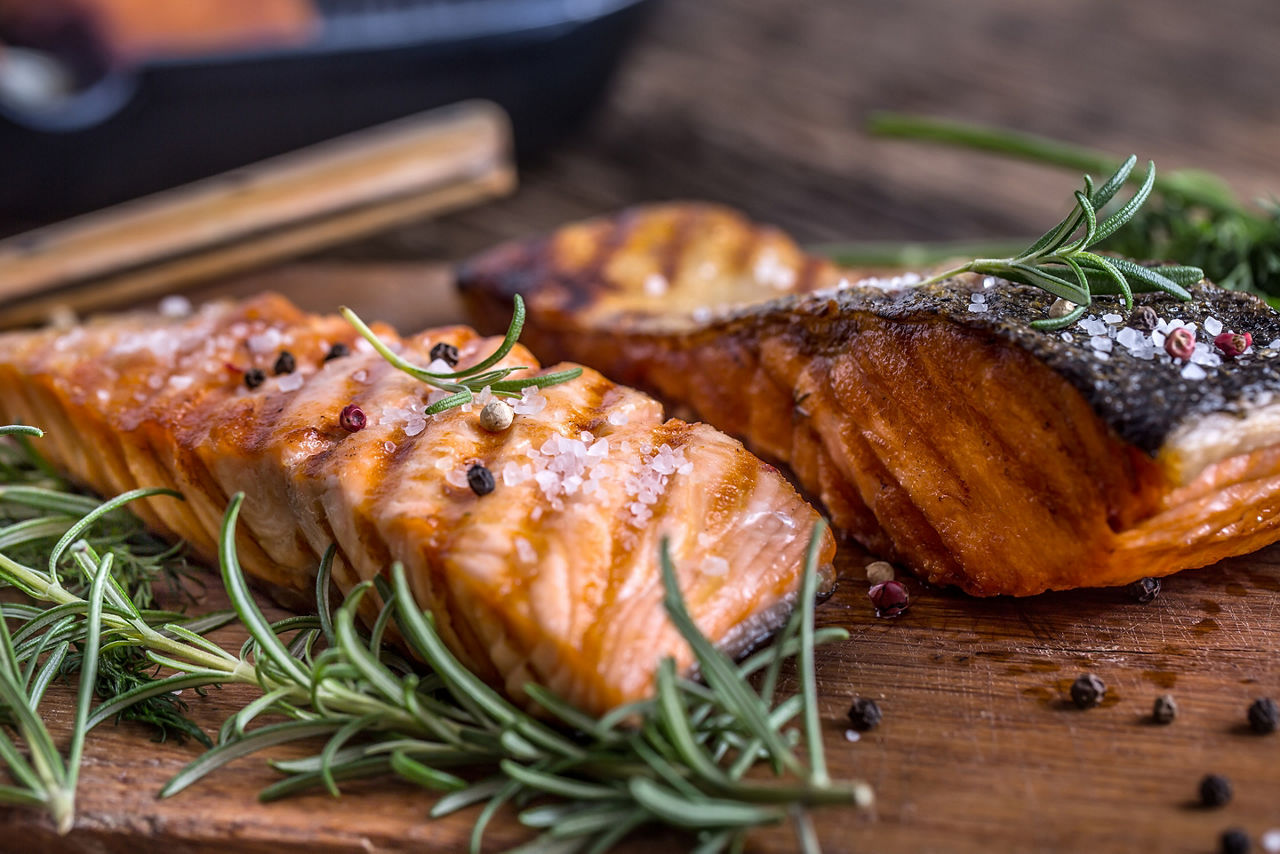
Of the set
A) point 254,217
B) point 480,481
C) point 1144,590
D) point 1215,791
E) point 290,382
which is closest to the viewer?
point 1215,791

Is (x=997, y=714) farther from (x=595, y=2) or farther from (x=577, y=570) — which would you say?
(x=595, y=2)

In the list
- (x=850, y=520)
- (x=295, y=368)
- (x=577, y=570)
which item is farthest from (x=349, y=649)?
(x=850, y=520)

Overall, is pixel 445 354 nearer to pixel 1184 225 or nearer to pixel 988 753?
pixel 988 753

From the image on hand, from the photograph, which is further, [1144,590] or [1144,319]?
[1144,590]

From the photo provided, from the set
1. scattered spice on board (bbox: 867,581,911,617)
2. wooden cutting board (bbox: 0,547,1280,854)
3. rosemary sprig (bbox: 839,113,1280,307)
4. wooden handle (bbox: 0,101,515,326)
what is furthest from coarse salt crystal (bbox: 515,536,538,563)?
wooden handle (bbox: 0,101,515,326)

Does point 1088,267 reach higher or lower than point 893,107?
higher

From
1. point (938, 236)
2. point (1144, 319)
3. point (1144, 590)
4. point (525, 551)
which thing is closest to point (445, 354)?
point (525, 551)

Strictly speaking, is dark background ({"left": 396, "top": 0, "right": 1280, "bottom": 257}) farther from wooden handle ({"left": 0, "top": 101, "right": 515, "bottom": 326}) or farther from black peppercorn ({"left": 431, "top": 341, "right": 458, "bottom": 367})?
black peppercorn ({"left": 431, "top": 341, "right": 458, "bottom": 367})

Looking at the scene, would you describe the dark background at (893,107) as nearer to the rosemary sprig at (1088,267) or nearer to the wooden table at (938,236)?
the wooden table at (938,236)
